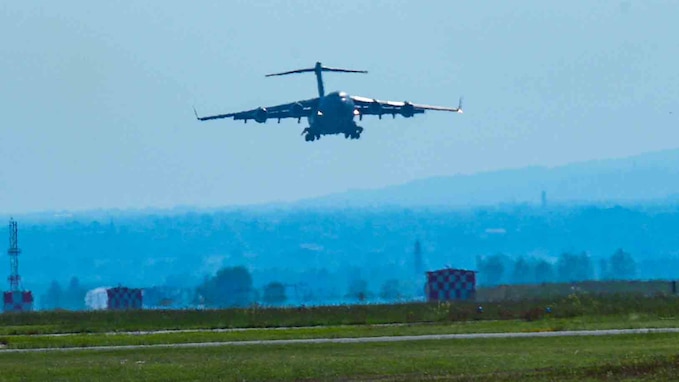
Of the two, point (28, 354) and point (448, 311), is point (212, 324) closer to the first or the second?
point (448, 311)

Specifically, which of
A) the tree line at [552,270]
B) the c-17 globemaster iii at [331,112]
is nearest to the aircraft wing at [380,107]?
the c-17 globemaster iii at [331,112]

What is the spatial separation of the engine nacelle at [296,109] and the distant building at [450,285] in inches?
613

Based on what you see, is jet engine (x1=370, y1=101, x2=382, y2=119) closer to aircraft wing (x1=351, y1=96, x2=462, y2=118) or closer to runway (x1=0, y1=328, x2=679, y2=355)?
aircraft wing (x1=351, y1=96, x2=462, y2=118)

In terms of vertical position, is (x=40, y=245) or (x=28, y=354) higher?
(x=40, y=245)

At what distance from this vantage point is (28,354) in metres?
38.3

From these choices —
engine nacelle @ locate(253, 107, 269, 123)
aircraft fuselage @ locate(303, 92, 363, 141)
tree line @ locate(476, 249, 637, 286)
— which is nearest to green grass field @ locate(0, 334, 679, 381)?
aircraft fuselage @ locate(303, 92, 363, 141)

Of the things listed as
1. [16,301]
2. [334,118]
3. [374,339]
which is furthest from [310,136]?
[374,339]

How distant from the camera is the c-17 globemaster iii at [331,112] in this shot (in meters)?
82.1

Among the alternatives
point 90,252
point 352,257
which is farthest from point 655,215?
point 90,252

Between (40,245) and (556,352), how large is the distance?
16867 cm

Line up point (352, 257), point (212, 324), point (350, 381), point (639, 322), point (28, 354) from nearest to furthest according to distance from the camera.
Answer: point (350, 381)
point (28, 354)
point (639, 322)
point (212, 324)
point (352, 257)

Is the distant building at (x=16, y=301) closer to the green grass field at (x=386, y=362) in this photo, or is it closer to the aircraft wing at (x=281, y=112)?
the aircraft wing at (x=281, y=112)

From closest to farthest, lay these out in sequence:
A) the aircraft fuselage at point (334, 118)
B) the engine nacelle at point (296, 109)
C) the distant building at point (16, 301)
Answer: the aircraft fuselage at point (334, 118) → the distant building at point (16, 301) → the engine nacelle at point (296, 109)

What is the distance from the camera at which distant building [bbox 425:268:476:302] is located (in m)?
70.8
